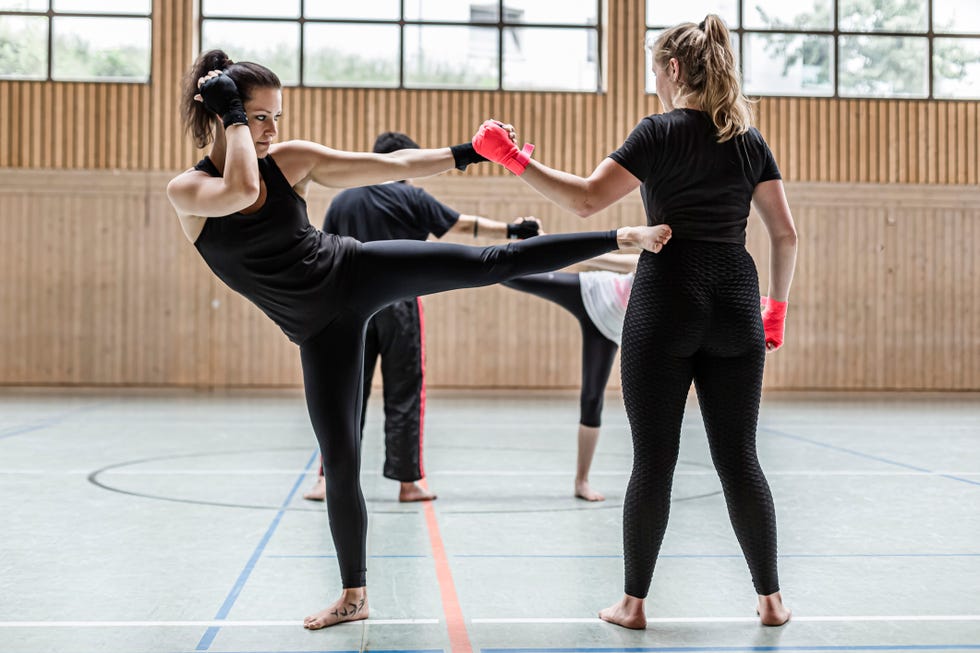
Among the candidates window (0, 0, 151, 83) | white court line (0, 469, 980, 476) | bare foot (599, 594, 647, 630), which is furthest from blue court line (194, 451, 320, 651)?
window (0, 0, 151, 83)

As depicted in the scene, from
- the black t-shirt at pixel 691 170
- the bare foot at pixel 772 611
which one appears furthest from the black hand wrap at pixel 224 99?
the bare foot at pixel 772 611

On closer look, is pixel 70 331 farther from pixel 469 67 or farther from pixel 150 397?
pixel 469 67

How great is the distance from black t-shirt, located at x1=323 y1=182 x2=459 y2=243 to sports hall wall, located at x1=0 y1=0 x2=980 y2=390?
7940mm

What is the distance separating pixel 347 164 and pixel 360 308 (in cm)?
40

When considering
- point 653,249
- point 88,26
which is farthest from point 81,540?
point 88,26

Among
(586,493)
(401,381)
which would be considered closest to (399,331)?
(401,381)

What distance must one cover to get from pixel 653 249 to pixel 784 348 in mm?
11305

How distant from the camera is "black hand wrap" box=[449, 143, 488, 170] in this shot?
8.64 feet

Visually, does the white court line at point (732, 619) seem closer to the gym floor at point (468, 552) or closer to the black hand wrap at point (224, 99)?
the gym floor at point (468, 552)

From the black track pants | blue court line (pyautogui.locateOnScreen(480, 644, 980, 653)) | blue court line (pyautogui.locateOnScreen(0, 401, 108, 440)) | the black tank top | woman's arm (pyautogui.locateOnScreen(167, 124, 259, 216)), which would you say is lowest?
blue court line (pyautogui.locateOnScreen(0, 401, 108, 440))

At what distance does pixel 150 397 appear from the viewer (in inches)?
453

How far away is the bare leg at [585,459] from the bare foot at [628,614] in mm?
1998

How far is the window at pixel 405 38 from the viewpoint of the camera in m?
12.5

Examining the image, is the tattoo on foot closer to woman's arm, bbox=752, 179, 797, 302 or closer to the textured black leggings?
the textured black leggings
